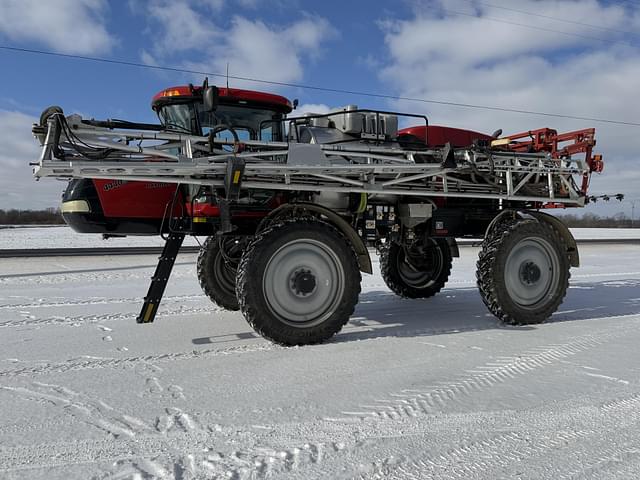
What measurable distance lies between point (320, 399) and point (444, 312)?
3.55 m

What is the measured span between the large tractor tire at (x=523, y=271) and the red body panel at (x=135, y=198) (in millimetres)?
3352

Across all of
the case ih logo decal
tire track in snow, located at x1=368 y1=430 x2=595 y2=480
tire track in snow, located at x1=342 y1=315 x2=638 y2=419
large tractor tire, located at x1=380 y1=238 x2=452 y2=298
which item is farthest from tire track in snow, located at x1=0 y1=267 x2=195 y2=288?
tire track in snow, located at x1=368 y1=430 x2=595 y2=480

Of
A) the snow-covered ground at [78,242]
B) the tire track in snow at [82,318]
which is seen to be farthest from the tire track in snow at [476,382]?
the snow-covered ground at [78,242]

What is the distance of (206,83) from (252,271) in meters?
1.91

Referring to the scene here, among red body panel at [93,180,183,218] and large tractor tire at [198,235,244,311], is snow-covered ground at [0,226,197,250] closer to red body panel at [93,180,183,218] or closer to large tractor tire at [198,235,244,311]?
large tractor tire at [198,235,244,311]

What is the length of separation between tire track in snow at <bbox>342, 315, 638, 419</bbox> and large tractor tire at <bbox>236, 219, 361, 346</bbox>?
54.8 inches

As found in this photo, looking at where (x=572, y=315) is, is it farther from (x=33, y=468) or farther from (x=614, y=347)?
(x=33, y=468)

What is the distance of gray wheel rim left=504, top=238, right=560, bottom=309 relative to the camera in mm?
5688

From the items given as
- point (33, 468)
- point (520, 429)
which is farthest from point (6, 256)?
point (520, 429)

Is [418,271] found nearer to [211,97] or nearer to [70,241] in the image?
[211,97]

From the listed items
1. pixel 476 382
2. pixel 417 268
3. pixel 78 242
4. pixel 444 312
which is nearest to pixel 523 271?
pixel 444 312

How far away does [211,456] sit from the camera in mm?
2416

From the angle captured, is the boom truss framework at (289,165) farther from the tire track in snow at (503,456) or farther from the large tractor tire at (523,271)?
the tire track in snow at (503,456)

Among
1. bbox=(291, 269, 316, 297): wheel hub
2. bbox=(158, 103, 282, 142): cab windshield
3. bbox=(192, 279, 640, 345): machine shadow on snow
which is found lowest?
bbox=(192, 279, 640, 345): machine shadow on snow
